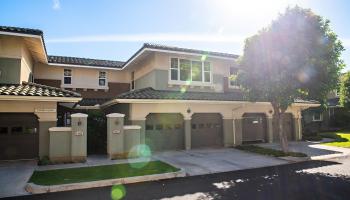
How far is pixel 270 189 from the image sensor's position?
837cm

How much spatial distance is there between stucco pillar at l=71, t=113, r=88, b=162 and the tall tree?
377 inches

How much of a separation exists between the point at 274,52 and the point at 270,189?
26.0 feet

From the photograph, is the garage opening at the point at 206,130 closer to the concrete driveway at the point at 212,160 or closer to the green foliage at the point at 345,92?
the concrete driveway at the point at 212,160

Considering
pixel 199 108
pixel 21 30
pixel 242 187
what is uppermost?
pixel 21 30

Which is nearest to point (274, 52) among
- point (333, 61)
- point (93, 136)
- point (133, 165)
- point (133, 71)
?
point (333, 61)

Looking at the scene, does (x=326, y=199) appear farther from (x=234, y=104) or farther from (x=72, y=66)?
(x=72, y=66)

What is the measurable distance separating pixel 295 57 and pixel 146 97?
819cm

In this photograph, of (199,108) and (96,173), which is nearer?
(96,173)

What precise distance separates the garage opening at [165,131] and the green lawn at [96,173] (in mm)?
4397

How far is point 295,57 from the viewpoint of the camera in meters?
13.2

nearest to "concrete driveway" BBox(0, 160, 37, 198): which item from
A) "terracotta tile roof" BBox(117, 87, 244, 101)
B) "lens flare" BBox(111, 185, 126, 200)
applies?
"lens flare" BBox(111, 185, 126, 200)

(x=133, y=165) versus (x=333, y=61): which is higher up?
(x=333, y=61)

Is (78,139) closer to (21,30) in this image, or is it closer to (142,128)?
(142,128)

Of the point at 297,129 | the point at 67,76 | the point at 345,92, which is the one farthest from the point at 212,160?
the point at 345,92
